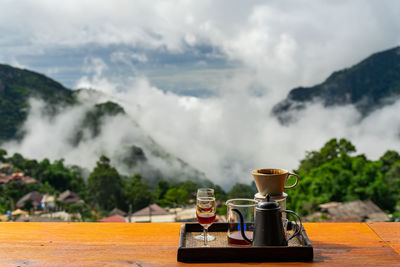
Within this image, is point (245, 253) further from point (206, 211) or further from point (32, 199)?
point (32, 199)

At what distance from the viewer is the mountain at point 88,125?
184ft

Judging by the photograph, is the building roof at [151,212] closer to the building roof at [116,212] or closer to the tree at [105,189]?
the building roof at [116,212]

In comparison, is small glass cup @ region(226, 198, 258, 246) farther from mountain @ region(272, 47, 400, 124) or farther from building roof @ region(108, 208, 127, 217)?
mountain @ region(272, 47, 400, 124)

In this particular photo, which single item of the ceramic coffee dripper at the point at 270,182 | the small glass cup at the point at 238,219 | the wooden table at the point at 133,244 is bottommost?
the wooden table at the point at 133,244

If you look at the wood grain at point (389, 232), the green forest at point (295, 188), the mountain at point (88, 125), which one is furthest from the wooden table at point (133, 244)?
the mountain at point (88, 125)

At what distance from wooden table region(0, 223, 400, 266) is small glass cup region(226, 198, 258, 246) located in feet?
0.36

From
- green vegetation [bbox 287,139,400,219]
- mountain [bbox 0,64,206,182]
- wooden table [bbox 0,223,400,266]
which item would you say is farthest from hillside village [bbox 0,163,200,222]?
wooden table [bbox 0,223,400,266]

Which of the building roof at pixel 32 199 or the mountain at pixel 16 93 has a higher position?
the mountain at pixel 16 93

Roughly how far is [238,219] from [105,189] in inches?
1547

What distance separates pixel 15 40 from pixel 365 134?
265ft

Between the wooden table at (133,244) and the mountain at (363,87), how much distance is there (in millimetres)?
73550

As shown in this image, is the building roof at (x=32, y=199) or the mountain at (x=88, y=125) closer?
the building roof at (x=32, y=199)

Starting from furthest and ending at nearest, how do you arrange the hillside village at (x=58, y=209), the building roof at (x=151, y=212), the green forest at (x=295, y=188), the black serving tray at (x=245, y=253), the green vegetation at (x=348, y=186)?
1. the building roof at (x=151, y=212)
2. the hillside village at (x=58, y=209)
3. the green forest at (x=295, y=188)
4. the green vegetation at (x=348, y=186)
5. the black serving tray at (x=245, y=253)

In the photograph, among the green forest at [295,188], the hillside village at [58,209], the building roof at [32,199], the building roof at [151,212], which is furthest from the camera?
the building roof at [32,199]
